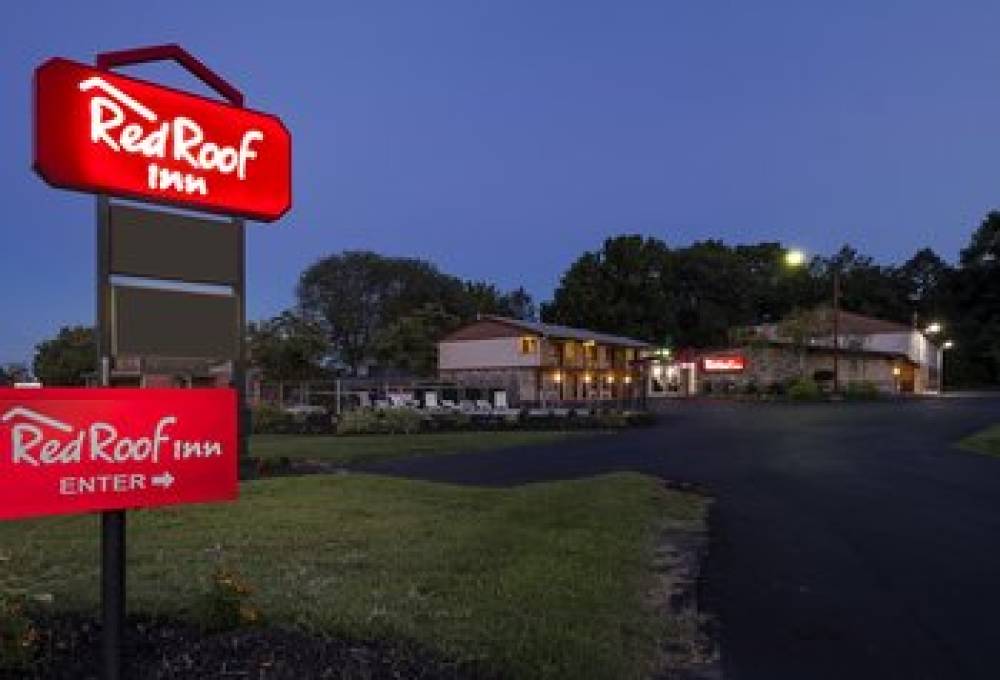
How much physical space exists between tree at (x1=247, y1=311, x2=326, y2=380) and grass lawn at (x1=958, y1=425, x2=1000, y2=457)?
165 ft

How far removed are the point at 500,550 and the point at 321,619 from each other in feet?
11.0

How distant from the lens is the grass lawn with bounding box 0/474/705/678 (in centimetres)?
650

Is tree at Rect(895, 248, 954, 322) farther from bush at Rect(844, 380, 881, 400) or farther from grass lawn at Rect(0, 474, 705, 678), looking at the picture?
grass lawn at Rect(0, 474, 705, 678)

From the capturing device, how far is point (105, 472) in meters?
4.81

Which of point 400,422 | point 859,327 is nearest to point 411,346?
point 859,327

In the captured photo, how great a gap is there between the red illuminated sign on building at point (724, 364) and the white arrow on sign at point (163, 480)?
247ft

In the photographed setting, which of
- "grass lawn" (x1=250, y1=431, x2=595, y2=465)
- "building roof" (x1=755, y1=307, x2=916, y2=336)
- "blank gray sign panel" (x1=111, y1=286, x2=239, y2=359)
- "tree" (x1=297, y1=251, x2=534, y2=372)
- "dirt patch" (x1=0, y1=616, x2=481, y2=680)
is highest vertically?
"tree" (x1=297, y1=251, x2=534, y2=372)

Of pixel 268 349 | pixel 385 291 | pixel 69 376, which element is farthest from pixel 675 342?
pixel 69 376

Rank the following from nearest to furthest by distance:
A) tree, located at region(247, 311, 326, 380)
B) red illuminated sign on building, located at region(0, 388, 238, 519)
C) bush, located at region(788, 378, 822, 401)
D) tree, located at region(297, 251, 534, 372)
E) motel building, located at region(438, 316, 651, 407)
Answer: red illuminated sign on building, located at region(0, 388, 238, 519) → bush, located at region(788, 378, 822, 401) → motel building, located at region(438, 316, 651, 407) → tree, located at region(247, 311, 326, 380) → tree, located at region(297, 251, 534, 372)

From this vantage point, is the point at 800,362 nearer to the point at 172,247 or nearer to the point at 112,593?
the point at 172,247

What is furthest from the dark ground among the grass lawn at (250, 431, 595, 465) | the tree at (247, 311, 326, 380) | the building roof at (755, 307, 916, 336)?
the building roof at (755, 307, 916, 336)

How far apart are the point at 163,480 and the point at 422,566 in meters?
4.08

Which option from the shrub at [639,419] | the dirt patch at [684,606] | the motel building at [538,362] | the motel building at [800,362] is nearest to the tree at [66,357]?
the motel building at [538,362]

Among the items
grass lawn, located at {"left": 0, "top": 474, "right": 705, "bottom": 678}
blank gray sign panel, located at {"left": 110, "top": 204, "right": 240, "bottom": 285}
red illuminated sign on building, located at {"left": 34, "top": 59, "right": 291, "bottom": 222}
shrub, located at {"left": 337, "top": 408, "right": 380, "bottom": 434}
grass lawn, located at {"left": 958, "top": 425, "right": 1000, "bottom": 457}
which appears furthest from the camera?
shrub, located at {"left": 337, "top": 408, "right": 380, "bottom": 434}
